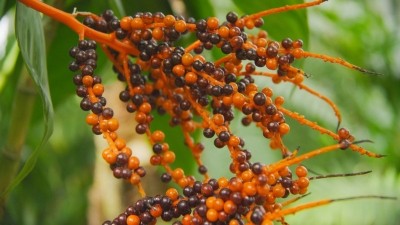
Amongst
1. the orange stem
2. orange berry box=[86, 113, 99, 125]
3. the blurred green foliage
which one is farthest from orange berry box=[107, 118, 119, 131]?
the blurred green foliage

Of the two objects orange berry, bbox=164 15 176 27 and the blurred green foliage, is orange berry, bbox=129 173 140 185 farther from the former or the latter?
the blurred green foliage

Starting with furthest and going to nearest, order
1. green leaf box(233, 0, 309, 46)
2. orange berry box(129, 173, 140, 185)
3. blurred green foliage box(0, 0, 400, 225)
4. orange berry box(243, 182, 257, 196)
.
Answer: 1. blurred green foliage box(0, 0, 400, 225)
2. green leaf box(233, 0, 309, 46)
3. orange berry box(129, 173, 140, 185)
4. orange berry box(243, 182, 257, 196)

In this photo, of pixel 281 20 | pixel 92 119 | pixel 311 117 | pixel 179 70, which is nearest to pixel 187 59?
pixel 179 70

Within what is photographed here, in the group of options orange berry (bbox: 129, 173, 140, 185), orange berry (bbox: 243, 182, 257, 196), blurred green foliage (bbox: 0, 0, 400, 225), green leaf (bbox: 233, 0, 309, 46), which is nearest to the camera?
orange berry (bbox: 243, 182, 257, 196)

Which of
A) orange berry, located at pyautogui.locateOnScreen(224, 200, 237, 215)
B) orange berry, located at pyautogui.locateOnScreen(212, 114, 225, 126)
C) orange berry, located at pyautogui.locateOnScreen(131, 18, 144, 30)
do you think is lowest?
orange berry, located at pyautogui.locateOnScreen(224, 200, 237, 215)

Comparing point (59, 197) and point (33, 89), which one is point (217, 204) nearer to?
point (33, 89)

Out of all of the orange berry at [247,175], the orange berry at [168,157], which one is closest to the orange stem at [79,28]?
the orange berry at [168,157]

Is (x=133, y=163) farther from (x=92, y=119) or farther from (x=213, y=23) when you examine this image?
(x=213, y=23)

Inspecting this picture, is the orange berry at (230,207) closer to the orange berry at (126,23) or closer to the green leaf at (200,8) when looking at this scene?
the orange berry at (126,23)
